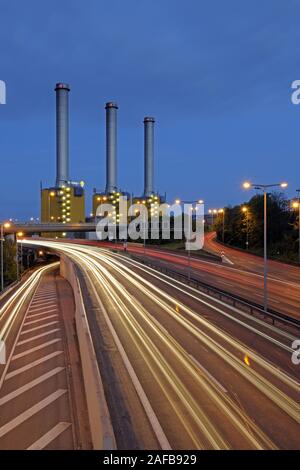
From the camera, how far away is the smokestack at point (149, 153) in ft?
595

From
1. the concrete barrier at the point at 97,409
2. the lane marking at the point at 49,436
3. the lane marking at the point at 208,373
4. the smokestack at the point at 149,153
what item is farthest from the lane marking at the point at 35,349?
the smokestack at the point at 149,153

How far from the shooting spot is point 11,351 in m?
23.8

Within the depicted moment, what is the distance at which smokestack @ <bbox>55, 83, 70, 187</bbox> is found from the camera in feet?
511

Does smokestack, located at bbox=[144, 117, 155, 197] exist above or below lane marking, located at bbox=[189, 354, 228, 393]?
above

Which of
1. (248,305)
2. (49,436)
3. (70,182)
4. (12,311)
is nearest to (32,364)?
(49,436)

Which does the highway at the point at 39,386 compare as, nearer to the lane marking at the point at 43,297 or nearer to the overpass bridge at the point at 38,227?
the lane marking at the point at 43,297

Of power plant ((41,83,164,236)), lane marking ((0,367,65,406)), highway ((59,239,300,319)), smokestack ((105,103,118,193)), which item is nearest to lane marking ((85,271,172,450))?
lane marking ((0,367,65,406))

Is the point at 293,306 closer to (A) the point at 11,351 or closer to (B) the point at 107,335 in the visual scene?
(B) the point at 107,335

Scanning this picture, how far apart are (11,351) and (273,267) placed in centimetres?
4125

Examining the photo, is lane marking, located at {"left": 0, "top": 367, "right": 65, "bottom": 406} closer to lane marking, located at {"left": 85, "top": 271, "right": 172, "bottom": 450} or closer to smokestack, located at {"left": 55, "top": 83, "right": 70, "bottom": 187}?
lane marking, located at {"left": 85, "top": 271, "right": 172, "bottom": 450}

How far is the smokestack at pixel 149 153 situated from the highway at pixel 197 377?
509ft

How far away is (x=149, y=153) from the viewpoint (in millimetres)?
180625

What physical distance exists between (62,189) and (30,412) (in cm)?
15500
